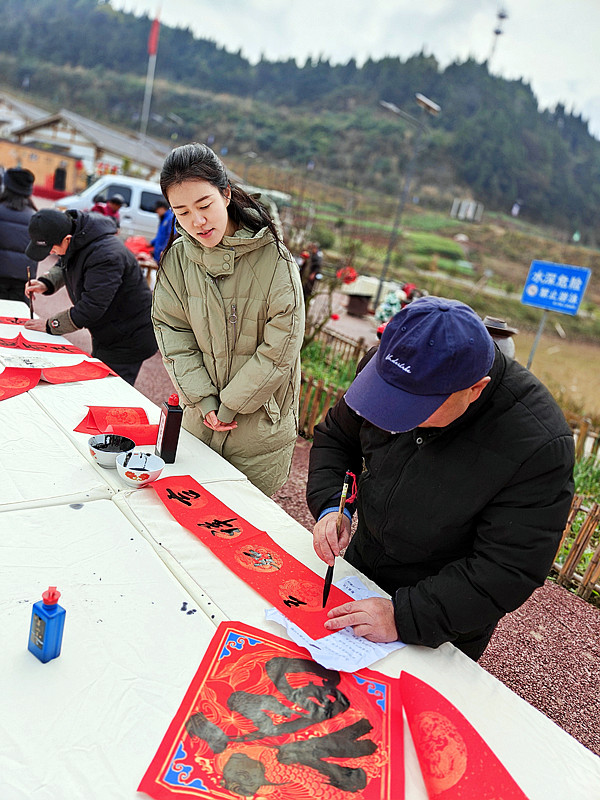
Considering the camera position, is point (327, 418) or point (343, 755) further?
point (327, 418)

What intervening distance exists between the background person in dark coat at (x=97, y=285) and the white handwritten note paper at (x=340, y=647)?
210 cm

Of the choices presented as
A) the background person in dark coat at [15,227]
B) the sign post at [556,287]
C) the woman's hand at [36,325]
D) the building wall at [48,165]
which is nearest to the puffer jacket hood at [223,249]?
the woman's hand at [36,325]

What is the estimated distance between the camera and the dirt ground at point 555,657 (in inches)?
91.7

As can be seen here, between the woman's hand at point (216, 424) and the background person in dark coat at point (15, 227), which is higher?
the background person in dark coat at point (15, 227)

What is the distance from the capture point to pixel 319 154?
5934 centimetres

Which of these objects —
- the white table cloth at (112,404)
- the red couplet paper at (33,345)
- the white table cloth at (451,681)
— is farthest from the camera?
the red couplet paper at (33,345)

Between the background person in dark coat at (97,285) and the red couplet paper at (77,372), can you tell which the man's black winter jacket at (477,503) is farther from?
the background person in dark coat at (97,285)

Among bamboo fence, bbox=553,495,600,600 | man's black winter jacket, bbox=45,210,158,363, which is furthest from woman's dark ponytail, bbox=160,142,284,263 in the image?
bamboo fence, bbox=553,495,600,600

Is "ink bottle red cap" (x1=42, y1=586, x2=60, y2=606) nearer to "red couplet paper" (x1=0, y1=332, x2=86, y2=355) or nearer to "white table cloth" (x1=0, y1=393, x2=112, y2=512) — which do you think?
"white table cloth" (x1=0, y1=393, x2=112, y2=512)

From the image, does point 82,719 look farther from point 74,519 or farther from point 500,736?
point 500,736

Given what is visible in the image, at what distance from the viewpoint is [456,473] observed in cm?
119

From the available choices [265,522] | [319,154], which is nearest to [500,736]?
[265,522]

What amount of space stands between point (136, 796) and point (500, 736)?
65 cm

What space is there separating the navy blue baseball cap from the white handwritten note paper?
0.47 meters
